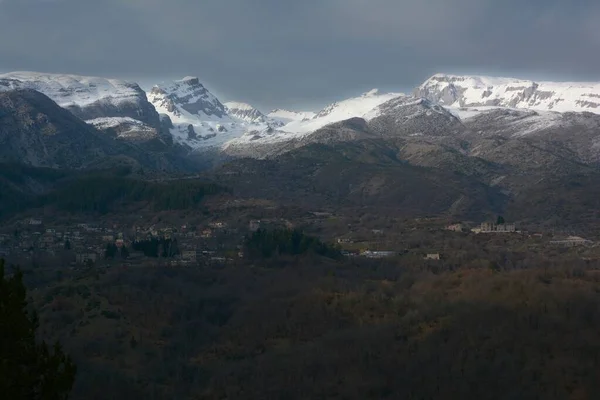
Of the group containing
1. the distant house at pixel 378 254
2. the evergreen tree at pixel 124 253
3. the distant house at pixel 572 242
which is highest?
the evergreen tree at pixel 124 253

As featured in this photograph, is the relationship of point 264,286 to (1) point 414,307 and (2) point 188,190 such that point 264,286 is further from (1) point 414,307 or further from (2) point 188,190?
(2) point 188,190

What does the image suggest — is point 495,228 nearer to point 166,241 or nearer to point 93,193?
point 166,241

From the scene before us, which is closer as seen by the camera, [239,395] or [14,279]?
[14,279]

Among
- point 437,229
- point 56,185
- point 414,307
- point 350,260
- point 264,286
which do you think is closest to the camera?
point 414,307

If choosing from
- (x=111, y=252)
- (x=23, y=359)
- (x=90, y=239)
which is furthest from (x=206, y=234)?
(x=23, y=359)

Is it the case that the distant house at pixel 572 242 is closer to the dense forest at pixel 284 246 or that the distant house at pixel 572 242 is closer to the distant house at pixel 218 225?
the dense forest at pixel 284 246

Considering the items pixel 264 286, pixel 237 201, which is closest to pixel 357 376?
pixel 264 286

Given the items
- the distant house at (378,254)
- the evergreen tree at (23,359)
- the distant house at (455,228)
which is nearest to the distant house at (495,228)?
the distant house at (455,228)

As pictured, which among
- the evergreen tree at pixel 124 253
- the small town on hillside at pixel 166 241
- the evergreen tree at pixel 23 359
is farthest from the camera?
the small town on hillside at pixel 166 241
